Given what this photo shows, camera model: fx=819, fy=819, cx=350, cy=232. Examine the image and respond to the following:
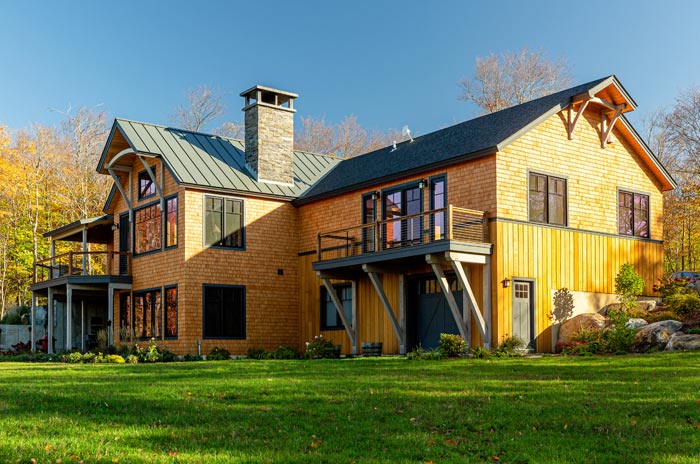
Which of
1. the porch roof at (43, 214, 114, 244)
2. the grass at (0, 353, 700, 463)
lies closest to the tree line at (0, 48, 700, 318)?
the porch roof at (43, 214, 114, 244)

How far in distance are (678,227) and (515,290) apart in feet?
72.3

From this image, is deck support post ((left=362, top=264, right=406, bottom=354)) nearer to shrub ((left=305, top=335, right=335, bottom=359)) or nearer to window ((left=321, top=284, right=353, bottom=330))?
shrub ((left=305, top=335, right=335, bottom=359))

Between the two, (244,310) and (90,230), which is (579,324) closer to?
(244,310)

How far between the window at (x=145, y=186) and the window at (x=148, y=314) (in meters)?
3.27

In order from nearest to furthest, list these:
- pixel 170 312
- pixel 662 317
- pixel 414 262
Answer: pixel 662 317 < pixel 414 262 < pixel 170 312

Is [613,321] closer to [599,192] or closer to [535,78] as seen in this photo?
[599,192]

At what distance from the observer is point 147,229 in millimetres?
27422

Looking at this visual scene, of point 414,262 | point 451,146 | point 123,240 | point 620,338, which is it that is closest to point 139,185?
point 123,240

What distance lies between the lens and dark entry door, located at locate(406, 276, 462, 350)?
2152cm

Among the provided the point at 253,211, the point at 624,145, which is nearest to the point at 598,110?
the point at 624,145

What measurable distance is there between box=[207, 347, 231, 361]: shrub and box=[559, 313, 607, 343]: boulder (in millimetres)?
9724

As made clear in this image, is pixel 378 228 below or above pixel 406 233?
above

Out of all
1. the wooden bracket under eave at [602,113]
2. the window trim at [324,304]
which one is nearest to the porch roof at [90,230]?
the window trim at [324,304]

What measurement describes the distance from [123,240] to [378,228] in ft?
35.8
